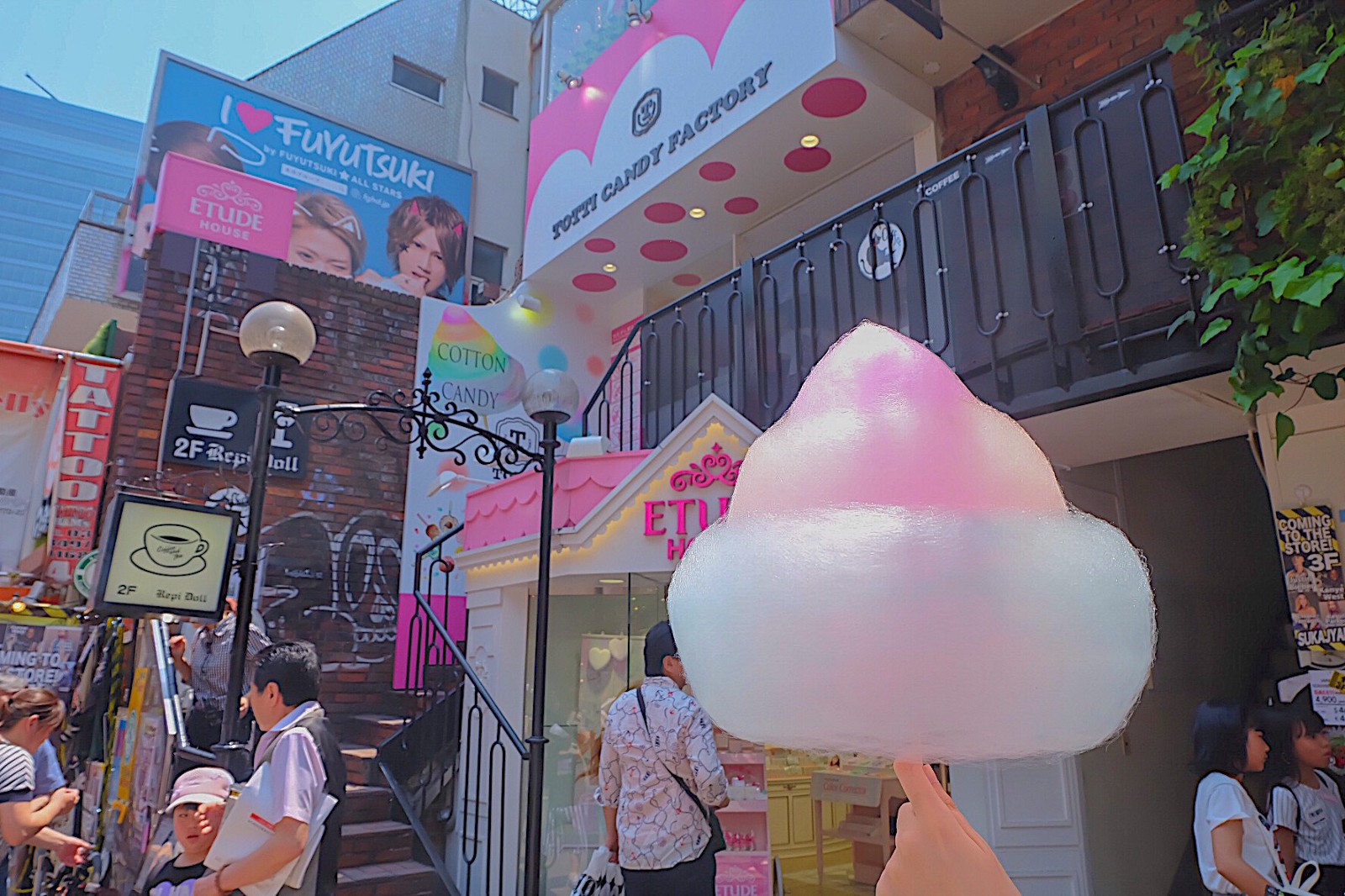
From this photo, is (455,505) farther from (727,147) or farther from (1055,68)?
(1055,68)

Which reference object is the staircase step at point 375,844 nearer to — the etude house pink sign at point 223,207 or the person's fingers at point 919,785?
the person's fingers at point 919,785

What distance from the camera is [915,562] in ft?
3.65

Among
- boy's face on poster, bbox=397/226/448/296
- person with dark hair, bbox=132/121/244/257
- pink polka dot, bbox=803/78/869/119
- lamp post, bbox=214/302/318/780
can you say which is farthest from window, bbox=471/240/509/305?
lamp post, bbox=214/302/318/780

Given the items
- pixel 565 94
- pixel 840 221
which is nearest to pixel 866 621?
pixel 840 221

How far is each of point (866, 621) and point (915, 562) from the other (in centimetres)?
10

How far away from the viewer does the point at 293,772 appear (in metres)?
2.53

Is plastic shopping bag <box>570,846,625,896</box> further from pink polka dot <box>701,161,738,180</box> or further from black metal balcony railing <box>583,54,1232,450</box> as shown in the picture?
pink polka dot <box>701,161,738,180</box>

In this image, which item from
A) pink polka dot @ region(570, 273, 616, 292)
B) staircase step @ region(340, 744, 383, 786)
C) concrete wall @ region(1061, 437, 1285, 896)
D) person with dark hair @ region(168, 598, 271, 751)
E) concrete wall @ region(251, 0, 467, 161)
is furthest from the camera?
concrete wall @ region(251, 0, 467, 161)

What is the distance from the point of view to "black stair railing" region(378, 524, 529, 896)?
583 cm

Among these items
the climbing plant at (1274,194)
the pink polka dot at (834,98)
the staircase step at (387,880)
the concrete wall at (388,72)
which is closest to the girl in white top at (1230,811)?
the climbing plant at (1274,194)

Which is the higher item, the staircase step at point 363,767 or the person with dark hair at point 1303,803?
the person with dark hair at point 1303,803

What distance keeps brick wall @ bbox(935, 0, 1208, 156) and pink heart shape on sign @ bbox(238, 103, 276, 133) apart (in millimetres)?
8637

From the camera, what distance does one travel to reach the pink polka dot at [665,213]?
8188 mm

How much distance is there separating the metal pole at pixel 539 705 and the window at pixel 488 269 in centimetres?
830
